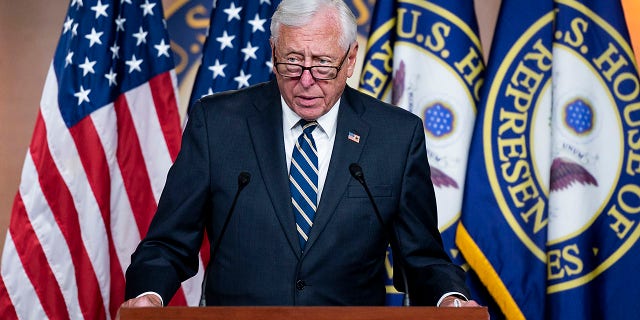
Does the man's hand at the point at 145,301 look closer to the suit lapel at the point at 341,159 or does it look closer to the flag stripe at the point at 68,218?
the suit lapel at the point at 341,159

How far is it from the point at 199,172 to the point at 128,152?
173cm

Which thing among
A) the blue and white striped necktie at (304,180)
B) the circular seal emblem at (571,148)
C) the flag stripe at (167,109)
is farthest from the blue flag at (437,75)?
the blue and white striped necktie at (304,180)

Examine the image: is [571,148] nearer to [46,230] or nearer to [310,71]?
[310,71]

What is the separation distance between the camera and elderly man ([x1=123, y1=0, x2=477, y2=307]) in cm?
210

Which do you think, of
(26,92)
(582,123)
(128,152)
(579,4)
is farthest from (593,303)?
(26,92)

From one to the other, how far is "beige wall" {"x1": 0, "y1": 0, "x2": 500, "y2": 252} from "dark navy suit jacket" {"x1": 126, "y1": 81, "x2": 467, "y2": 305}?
216cm

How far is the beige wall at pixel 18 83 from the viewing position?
164 inches

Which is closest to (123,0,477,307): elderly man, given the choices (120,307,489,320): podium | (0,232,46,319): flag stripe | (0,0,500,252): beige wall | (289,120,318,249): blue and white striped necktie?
(289,120,318,249): blue and white striped necktie

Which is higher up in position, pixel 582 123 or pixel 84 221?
pixel 582 123

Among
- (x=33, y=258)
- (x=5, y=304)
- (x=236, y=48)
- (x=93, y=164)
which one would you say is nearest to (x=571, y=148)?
(x=236, y=48)

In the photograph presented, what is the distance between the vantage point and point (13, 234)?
3.67 m

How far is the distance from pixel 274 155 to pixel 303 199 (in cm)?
14

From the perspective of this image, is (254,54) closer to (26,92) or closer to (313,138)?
(26,92)

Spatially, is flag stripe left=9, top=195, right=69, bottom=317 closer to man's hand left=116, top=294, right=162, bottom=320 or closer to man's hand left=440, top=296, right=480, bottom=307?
man's hand left=116, top=294, right=162, bottom=320
